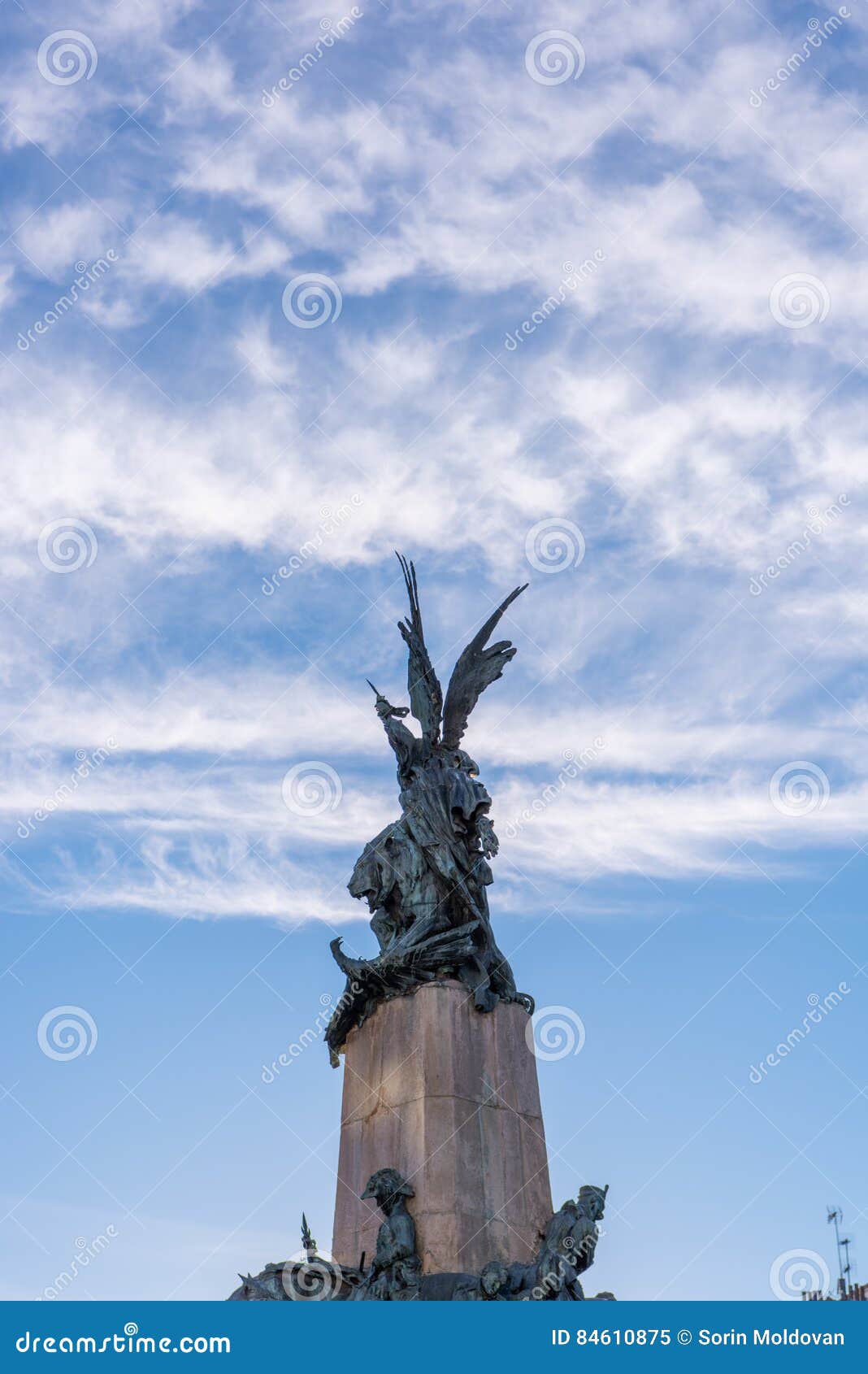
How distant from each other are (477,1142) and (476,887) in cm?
360

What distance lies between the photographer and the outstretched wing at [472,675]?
1939cm

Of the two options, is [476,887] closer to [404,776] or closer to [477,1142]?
[404,776]

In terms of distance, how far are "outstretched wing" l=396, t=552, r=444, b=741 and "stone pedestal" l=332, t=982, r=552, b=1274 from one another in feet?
14.1

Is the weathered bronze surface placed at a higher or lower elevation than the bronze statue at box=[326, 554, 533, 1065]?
lower

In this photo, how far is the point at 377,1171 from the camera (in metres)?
15.3

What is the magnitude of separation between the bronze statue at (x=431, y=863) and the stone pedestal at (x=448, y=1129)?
0.38 m

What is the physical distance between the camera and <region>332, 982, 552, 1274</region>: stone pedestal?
1491 cm

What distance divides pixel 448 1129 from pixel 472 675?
6.98 metres
